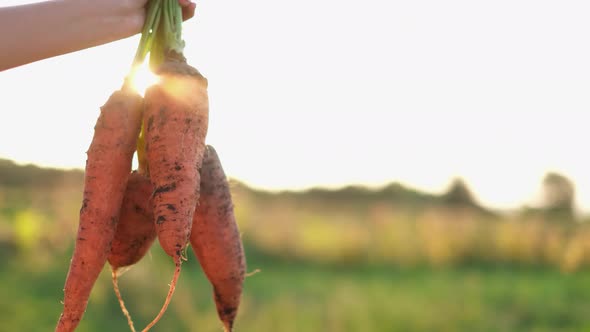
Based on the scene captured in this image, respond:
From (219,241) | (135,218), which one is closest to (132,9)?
(135,218)

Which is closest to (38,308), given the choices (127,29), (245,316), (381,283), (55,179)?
(245,316)

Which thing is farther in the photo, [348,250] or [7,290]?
[348,250]

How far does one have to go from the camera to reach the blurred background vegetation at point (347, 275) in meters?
6.11

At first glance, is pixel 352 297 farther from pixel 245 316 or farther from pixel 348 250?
pixel 348 250

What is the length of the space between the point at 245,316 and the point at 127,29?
4.90 meters

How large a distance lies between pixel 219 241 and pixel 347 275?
7258 mm

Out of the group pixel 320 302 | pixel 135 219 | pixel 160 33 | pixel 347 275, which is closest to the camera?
pixel 160 33

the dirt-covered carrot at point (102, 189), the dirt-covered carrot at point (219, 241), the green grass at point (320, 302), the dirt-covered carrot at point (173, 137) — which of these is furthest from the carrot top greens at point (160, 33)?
the green grass at point (320, 302)

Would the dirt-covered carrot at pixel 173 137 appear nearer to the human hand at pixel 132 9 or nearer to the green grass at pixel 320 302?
the human hand at pixel 132 9

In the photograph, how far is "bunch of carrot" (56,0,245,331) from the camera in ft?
5.68

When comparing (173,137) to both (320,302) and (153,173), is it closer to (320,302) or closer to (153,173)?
(153,173)

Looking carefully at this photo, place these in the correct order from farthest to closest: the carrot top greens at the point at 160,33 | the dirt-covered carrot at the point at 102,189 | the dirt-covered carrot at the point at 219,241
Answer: the dirt-covered carrot at the point at 219,241, the dirt-covered carrot at the point at 102,189, the carrot top greens at the point at 160,33

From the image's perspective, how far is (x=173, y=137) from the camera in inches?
69.4

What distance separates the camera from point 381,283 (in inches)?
327
